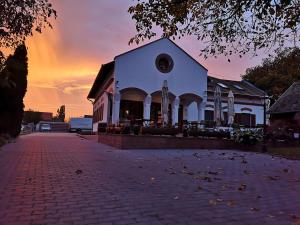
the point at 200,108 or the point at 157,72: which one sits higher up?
the point at 157,72

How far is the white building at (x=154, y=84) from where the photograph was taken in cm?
2792

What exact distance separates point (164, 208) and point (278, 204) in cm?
212

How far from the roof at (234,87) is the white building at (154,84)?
262 cm

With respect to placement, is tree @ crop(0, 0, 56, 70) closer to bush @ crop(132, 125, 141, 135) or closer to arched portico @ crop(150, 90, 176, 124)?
bush @ crop(132, 125, 141, 135)

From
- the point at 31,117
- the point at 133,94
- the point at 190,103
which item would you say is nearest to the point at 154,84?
the point at 133,94

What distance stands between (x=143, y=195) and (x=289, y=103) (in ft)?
87.6

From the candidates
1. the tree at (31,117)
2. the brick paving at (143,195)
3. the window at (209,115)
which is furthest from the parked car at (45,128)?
the brick paving at (143,195)

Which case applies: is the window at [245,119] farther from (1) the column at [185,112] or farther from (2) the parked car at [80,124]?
(2) the parked car at [80,124]

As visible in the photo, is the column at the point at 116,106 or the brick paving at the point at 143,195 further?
the column at the point at 116,106

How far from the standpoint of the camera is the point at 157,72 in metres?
29.2

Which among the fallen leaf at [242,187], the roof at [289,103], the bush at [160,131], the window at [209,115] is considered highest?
the roof at [289,103]

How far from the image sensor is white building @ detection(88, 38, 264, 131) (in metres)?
27.9

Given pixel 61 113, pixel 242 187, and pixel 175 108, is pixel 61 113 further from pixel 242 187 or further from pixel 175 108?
pixel 242 187

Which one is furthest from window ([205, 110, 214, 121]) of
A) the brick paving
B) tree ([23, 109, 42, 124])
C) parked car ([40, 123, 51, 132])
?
tree ([23, 109, 42, 124])
